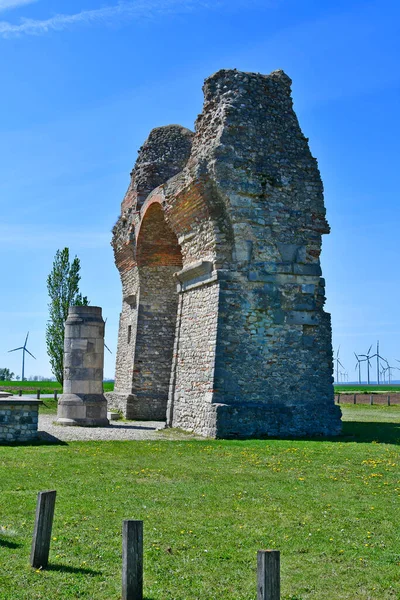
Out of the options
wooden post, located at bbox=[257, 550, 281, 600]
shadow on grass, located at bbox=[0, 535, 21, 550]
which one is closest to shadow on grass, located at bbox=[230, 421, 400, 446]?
shadow on grass, located at bbox=[0, 535, 21, 550]

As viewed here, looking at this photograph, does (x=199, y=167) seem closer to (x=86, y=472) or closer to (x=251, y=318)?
(x=251, y=318)

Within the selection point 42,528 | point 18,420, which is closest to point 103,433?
point 18,420

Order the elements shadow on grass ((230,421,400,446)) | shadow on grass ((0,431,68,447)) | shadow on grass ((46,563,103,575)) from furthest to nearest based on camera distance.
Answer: shadow on grass ((230,421,400,446))
shadow on grass ((0,431,68,447))
shadow on grass ((46,563,103,575))

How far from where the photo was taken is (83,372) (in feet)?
62.4

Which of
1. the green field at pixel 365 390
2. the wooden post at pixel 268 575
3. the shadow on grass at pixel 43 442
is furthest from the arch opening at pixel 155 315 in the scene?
the green field at pixel 365 390

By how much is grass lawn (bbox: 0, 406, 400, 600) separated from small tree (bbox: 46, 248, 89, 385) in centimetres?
2321

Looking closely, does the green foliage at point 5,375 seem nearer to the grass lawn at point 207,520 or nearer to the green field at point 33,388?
the green field at point 33,388

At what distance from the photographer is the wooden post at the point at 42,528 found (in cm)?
513

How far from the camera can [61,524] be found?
22.2 feet

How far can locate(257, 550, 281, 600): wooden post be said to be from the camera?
3619mm

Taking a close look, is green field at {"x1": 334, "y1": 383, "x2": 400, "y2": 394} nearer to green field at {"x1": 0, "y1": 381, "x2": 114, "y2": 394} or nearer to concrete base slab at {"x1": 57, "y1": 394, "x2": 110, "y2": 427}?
green field at {"x1": 0, "y1": 381, "x2": 114, "y2": 394}

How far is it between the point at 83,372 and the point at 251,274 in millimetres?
6124

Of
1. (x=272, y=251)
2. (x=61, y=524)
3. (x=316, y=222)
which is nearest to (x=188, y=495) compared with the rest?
(x=61, y=524)

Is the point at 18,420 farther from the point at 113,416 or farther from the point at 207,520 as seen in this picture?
the point at 113,416
